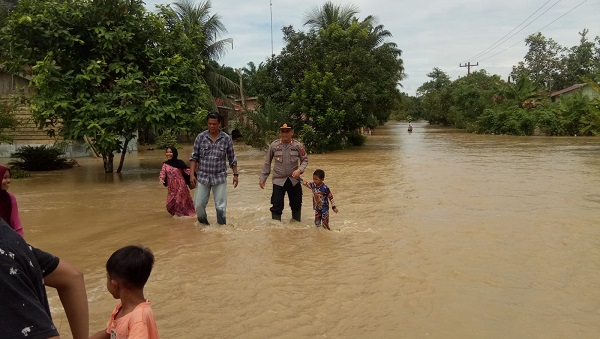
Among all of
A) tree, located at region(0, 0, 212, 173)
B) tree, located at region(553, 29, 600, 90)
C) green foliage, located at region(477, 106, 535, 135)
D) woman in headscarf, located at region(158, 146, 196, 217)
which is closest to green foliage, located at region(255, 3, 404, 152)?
tree, located at region(0, 0, 212, 173)

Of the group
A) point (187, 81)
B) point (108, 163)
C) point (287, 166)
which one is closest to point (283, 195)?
point (287, 166)

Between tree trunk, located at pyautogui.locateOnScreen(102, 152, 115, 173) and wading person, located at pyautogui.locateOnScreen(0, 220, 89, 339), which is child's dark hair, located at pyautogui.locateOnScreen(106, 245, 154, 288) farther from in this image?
tree trunk, located at pyautogui.locateOnScreen(102, 152, 115, 173)

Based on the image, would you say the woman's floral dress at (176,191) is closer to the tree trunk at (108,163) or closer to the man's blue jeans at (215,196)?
the man's blue jeans at (215,196)

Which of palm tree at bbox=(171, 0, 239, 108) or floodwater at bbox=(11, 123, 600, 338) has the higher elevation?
palm tree at bbox=(171, 0, 239, 108)

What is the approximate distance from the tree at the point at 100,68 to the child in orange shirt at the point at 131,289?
34.8 ft

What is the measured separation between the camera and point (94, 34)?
1286 cm

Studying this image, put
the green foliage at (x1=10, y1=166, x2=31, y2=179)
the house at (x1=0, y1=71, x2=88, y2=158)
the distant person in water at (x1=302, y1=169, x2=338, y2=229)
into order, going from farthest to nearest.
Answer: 1. the house at (x1=0, y1=71, x2=88, y2=158)
2. the green foliage at (x1=10, y1=166, x2=31, y2=179)
3. the distant person in water at (x1=302, y1=169, x2=338, y2=229)

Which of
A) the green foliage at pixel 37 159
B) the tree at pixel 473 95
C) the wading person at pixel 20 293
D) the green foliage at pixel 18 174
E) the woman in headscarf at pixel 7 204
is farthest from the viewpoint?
the tree at pixel 473 95

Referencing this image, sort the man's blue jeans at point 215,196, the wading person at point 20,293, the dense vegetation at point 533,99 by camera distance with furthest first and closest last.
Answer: the dense vegetation at point 533,99, the man's blue jeans at point 215,196, the wading person at point 20,293

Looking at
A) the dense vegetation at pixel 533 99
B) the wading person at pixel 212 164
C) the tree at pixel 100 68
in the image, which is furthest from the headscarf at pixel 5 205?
the dense vegetation at pixel 533 99

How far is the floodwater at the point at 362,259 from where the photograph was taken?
13.7 ft

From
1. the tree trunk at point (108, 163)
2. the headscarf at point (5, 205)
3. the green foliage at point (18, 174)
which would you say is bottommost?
the green foliage at point (18, 174)

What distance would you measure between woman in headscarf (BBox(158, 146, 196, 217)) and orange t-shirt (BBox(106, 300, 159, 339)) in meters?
6.18

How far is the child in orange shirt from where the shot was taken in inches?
90.9
